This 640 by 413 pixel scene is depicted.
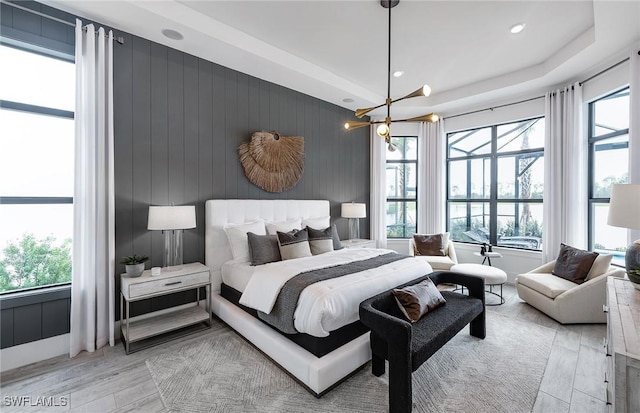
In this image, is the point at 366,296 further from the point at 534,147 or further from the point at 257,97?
the point at 534,147

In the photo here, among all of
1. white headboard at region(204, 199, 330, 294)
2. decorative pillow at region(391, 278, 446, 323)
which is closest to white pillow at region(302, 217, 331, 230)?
white headboard at region(204, 199, 330, 294)

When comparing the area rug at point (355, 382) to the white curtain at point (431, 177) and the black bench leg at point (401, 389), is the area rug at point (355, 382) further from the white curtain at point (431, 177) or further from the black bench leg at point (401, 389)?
the white curtain at point (431, 177)

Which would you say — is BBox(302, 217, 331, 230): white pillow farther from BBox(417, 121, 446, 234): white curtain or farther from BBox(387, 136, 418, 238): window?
BBox(417, 121, 446, 234): white curtain

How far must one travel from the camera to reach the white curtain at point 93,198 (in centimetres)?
263

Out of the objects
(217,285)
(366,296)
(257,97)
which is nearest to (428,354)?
(366,296)

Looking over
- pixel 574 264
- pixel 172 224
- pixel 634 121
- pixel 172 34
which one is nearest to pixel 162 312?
pixel 172 224

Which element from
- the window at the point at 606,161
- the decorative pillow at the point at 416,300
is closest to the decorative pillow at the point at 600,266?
the window at the point at 606,161

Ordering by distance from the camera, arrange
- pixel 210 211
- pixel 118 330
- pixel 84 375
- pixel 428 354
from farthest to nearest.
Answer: pixel 210 211 < pixel 118 330 < pixel 84 375 < pixel 428 354

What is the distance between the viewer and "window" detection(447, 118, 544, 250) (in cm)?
486

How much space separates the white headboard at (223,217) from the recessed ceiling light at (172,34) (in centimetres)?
186

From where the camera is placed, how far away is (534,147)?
15.9ft

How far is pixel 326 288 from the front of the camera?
7.46 ft

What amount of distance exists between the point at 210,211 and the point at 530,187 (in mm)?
5274

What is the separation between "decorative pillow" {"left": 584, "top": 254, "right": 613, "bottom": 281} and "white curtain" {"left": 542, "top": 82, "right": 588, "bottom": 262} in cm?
78
